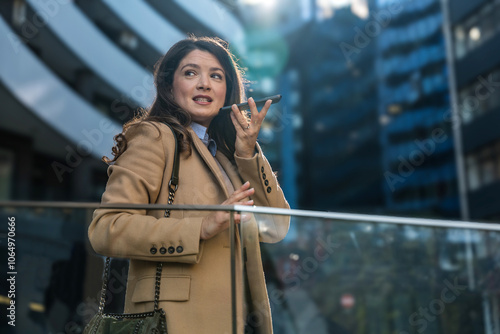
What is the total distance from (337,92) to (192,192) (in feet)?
70.6

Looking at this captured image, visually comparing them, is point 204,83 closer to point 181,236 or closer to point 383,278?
point 181,236

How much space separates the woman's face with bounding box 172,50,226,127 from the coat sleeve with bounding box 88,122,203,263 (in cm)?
16

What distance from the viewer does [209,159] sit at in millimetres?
1787

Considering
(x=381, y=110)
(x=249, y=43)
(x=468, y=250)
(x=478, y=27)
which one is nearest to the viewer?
(x=468, y=250)

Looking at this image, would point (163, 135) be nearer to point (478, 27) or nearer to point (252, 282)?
point (252, 282)

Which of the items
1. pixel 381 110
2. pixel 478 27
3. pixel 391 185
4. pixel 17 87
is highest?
pixel 478 27

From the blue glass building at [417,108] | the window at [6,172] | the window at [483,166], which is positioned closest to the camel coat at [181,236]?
the window at [6,172]

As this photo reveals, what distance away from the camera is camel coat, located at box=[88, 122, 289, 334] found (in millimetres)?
1581

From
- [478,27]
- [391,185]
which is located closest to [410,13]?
[478,27]

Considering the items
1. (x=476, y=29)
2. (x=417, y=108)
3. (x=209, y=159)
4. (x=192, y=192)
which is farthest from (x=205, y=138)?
(x=476, y=29)

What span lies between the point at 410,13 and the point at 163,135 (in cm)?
2136

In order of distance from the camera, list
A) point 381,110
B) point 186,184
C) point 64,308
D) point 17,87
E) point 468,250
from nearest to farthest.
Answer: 1. point 186,184
2. point 64,308
3. point 468,250
4. point 17,87
5. point 381,110

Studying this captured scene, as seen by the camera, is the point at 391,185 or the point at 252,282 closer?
the point at 252,282

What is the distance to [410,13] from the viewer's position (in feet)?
69.9
